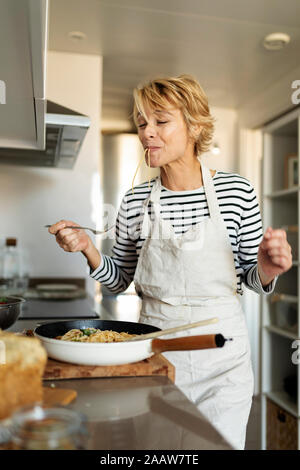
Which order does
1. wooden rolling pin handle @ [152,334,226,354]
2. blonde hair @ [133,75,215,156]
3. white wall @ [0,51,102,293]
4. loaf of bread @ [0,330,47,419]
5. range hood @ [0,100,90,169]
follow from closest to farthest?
loaf of bread @ [0,330,47,419] < wooden rolling pin handle @ [152,334,226,354] < blonde hair @ [133,75,215,156] < range hood @ [0,100,90,169] < white wall @ [0,51,102,293]

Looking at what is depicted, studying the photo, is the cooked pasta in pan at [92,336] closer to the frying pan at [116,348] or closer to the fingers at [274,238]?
the frying pan at [116,348]

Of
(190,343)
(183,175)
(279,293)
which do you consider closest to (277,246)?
(190,343)

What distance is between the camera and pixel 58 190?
108 inches

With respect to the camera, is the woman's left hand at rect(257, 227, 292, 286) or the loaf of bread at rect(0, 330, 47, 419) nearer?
the loaf of bread at rect(0, 330, 47, 419)

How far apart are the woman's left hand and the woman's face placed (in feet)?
1.43

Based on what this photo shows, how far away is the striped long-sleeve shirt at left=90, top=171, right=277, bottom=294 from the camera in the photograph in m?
1.36

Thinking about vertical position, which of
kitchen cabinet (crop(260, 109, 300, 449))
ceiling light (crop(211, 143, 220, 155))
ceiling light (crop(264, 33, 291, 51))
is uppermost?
ceiling light (crop(264, 33, 291, 51))

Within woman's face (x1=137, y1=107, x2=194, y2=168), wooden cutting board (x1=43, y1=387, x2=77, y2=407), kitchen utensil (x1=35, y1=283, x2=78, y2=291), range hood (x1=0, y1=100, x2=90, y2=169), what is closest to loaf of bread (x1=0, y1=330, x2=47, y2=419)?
wooden cutting board (x1=43, y1=387, x2=77, y2=407)

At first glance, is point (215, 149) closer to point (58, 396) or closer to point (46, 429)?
point (58, 396)

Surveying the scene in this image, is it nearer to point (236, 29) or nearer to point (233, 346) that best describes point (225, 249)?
point (233, 346)

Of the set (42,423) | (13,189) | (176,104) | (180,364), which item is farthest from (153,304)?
(13,189)

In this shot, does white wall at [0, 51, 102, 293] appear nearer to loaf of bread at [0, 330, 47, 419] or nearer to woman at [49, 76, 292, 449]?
woman at [49, 76, 292, 449]

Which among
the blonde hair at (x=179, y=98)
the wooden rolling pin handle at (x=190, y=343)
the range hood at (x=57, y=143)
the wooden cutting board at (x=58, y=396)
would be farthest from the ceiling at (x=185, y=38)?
the wooden cutting board at (x=58, y=396)

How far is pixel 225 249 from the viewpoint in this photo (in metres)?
1.35
